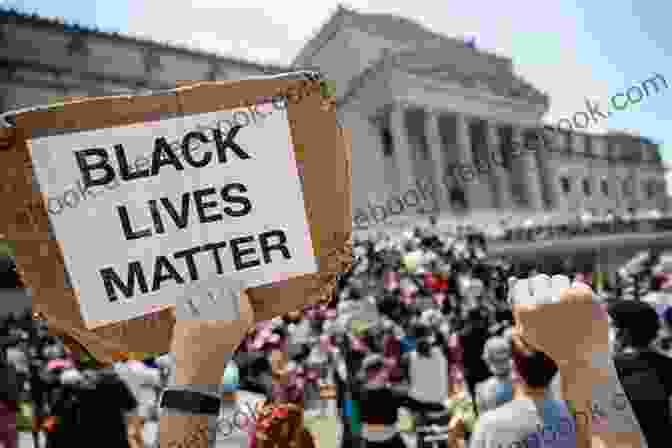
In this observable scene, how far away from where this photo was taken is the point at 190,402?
911 mm

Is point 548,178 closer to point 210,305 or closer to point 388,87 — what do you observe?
point 388,87

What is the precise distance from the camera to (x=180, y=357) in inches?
37.4

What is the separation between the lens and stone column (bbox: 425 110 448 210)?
32969mm

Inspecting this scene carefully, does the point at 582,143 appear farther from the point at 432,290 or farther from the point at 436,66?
the point at 432,290

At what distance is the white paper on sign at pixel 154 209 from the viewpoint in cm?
115

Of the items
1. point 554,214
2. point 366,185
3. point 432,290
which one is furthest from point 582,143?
point 432,290

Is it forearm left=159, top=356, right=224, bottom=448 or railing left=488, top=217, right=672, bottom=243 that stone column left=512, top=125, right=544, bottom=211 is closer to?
railing left=488, top=217, right=672, bottom=243

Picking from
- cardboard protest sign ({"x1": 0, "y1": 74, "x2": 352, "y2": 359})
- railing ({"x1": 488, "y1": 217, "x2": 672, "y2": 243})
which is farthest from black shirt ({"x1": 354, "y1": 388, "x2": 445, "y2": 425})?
railing ({"x1": 488, "y1": 217, "x2": 672, "y2": 243})

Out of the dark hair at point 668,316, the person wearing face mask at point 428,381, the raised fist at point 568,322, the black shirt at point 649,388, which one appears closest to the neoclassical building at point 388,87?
the person wearing face mask at point 428,381

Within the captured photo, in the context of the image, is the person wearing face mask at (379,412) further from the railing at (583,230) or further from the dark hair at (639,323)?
the railing at (583,230)

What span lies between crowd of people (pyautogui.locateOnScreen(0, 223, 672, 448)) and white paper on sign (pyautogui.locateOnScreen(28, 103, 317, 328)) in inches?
28.4

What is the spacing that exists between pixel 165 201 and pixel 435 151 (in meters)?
32.7

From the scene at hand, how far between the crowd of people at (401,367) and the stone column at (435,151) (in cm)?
2348

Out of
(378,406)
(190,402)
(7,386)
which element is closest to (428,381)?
(378,406)
